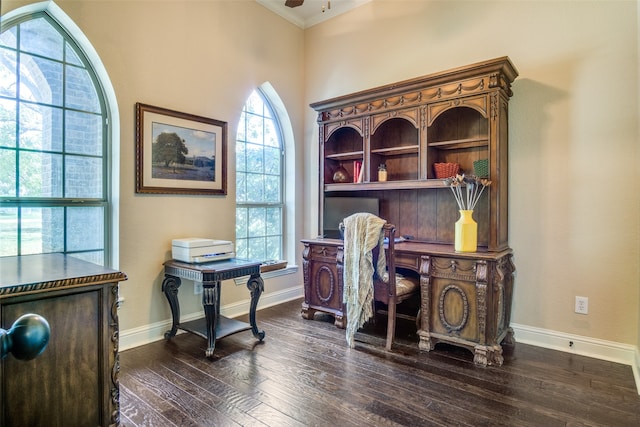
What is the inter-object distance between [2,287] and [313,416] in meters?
1.54

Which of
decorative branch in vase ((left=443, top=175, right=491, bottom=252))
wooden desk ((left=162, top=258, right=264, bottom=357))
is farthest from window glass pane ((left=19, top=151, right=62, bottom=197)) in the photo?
decorative branch in vase ((left=443, top=175, right=491, bottom=252))

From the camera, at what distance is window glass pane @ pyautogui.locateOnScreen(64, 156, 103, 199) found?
2.67m

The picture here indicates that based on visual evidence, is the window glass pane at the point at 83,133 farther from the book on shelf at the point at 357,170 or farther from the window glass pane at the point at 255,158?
the book on shelf at the point at 357,170

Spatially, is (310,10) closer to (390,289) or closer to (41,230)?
(390,289)

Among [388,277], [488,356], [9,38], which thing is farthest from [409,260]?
[9,38]

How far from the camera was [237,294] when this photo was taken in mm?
3750

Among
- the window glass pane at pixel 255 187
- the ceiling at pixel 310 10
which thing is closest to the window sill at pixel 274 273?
the window glass pane at pixel 255 187

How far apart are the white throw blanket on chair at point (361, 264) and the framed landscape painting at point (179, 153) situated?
1.43m

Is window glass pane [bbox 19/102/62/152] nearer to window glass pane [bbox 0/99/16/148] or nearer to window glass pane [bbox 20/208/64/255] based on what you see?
window glass pane [bbox 0/99/16/148]

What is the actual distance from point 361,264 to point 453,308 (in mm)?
762

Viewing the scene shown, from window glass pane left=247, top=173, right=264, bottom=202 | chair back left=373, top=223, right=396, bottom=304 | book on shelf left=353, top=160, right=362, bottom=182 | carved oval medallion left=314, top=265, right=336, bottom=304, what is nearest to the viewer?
chair back left=373, top=223, right=396, bottom=304

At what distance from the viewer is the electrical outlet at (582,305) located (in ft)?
9.19

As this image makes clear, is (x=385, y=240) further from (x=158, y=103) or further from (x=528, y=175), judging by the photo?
(x=158, y=103)

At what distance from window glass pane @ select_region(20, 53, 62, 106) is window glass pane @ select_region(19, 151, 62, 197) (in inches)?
15.5
